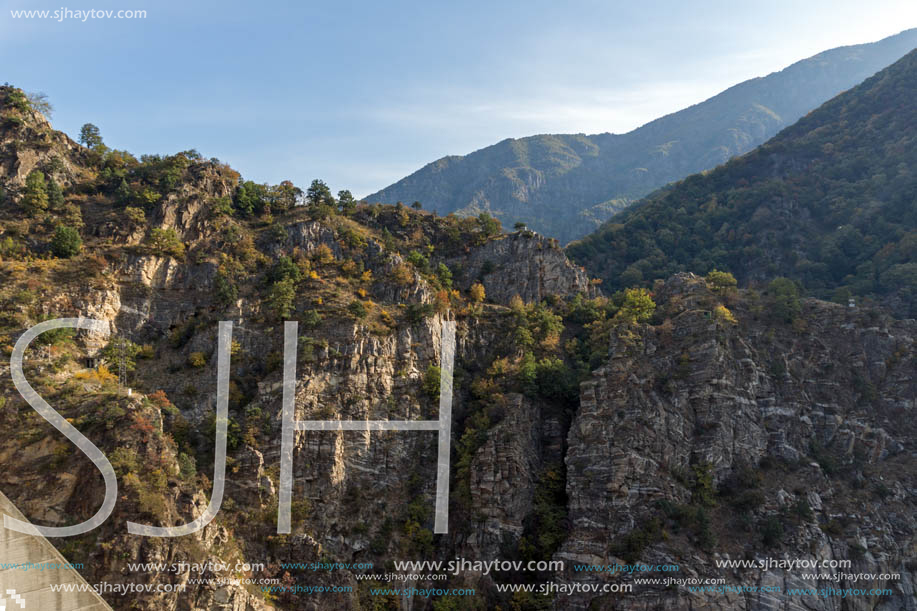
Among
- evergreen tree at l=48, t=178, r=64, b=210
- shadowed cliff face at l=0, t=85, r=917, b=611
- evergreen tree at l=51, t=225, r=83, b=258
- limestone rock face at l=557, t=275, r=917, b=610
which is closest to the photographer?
shadowed cliff face at l=0, t=85, r=917, b=611

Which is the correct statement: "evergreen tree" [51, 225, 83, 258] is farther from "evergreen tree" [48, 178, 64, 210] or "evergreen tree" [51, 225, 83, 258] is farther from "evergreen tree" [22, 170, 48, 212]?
"evergreen tree" [48, 178, 64, 210]

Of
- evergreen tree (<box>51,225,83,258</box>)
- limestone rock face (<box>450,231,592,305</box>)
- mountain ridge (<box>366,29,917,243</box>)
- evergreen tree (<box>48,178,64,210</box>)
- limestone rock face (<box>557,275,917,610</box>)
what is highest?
mountain ridge (<box>366,29,917,243</box>)

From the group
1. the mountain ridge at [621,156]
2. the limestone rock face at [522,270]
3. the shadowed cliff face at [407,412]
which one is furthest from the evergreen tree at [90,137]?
the mountain ridge at [621,156]

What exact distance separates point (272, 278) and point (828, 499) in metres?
46.9

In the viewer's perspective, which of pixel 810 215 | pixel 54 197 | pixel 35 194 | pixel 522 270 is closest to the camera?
pixel 35 194

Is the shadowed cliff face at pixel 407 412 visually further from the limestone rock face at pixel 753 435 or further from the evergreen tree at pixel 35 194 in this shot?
the evergreen tree at pixel 35 194

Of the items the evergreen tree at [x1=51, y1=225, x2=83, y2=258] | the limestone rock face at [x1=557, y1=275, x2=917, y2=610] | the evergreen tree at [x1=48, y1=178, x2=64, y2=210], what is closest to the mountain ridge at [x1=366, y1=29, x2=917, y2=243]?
the limestone rock face at [x1=557, y1=275, x2=917, y2=610]

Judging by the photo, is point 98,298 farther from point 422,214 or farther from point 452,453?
point 422,214

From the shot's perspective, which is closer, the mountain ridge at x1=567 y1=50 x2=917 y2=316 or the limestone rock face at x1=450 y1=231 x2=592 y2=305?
the limestone rock face at x1=450 y1=231 x2=592 y2=305

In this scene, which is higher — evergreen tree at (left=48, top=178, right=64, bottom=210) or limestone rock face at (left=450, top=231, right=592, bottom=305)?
evergreen tree at (left=48, top=178, right=64, bottom=210)

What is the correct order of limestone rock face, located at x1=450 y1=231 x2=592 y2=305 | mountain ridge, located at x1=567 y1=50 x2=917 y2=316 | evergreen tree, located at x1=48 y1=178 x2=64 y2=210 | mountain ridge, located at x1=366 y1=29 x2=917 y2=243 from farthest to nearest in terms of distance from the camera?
mountain ridge, located at x1=366 y1=29 x2=917 y2=243, mountain ridge, located at x1=567 y1=50 x2=917 y2=316, limestone rock face, located at x1=450 y1=231 x2=592 y2=305, evergreen tree, located at x1=48 y1=178 x2=64 y2=210

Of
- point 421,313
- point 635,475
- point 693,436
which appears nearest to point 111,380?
point 421,313

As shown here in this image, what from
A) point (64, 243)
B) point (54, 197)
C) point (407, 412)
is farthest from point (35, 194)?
point (407, 412)

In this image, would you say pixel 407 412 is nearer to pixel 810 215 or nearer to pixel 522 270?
pixel 522 270
